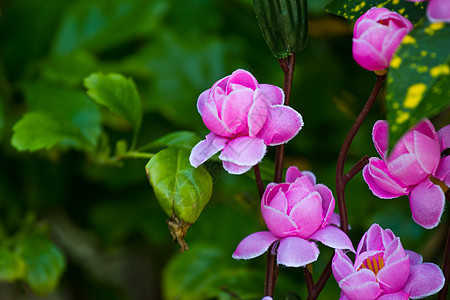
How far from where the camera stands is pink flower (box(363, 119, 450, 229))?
326 millimetres

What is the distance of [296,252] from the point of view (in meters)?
0.33

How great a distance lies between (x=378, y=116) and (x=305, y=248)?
2.10 feet

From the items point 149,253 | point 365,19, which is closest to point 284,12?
point 365,19

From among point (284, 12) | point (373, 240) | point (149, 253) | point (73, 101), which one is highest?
point (284, 12)

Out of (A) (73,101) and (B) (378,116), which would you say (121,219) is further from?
(B) (378,116)

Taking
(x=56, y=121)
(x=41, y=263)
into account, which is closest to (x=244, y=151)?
(x=56, y=121)

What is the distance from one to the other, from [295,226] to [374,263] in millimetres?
58

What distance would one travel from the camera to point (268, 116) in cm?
35

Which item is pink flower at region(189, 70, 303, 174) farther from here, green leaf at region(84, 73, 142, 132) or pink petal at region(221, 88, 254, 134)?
green leaf at region(84, 73, 142, 132)

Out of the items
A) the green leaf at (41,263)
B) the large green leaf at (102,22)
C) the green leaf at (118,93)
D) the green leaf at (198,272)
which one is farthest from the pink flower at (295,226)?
the large green leaf at (102,22)

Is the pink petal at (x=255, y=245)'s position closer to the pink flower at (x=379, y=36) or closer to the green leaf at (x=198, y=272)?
the pink flower at (x=379, y=36)

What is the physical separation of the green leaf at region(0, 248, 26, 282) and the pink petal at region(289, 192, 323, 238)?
1.56ft

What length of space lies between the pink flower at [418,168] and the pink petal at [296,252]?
0.21ft

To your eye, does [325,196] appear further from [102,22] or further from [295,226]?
[102,22]
